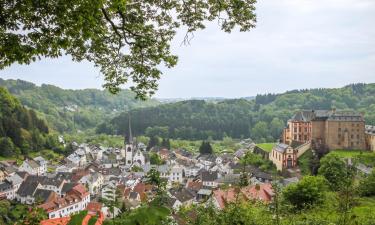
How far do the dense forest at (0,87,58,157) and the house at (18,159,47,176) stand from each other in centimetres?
398

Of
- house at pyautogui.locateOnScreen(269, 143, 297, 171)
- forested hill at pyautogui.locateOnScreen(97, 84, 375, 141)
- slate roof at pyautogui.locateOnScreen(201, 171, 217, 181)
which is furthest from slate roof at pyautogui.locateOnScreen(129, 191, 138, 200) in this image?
forested hill at pyautogui.locateOnScreen(97, 84, 375, 141)

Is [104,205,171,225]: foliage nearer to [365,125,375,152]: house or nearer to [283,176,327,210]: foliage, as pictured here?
[283,176,327,210]: foliage

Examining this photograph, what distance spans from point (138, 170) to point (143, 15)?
6064 centimetres

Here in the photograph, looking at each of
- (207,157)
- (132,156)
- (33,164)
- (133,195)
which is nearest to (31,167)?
(33,164)

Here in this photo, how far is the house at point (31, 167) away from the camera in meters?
59.8

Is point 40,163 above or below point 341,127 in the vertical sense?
below

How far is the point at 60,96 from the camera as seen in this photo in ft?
639

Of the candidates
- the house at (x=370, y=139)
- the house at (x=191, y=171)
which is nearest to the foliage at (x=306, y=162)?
the house at (x=370, y=139)

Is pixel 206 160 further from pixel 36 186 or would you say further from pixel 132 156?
pixel 36 186

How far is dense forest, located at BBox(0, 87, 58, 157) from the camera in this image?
65431 mm

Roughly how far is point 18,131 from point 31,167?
12.2m

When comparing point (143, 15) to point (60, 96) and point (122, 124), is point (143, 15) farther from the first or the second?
point (60, 96)

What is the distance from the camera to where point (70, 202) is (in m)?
38.7

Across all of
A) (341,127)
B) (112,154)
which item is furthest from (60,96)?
(341,127)
